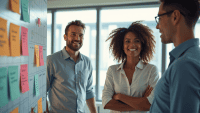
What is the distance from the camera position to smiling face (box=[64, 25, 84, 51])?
5.27ft

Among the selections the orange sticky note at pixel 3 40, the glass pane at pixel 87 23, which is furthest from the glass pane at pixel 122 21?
the orange sticky note at pixel 3 40

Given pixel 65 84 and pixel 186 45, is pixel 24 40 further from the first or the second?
pixel 65 84

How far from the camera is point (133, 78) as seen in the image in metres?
1.26

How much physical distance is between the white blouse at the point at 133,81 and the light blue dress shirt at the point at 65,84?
1.24ft

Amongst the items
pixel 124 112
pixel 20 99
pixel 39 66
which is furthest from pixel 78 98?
pixel 20 99

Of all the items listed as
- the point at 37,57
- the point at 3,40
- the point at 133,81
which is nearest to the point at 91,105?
the point at 133,81

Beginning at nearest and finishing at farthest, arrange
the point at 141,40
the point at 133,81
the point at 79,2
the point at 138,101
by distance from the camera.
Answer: the point at 138,101
the point at 133,81
the point at 141,40
the point at 79,2

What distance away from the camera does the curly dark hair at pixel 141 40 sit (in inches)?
55.7

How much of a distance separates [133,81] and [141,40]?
0.46 meters

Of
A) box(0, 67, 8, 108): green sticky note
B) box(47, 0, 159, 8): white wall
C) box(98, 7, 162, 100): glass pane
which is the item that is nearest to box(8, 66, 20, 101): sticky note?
box(0, 67, 8, 108): green sticky note

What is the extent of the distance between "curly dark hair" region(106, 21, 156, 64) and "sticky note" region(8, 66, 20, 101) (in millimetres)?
1175

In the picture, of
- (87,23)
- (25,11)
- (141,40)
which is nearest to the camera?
(25,11)

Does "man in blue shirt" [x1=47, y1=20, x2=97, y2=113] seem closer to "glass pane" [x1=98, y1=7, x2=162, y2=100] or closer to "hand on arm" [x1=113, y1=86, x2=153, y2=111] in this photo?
"hand on arm" [x1=113, y1=86, x2=153, y2=111]

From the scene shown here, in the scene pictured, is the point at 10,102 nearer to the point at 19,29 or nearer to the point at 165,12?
the point at 19,29
